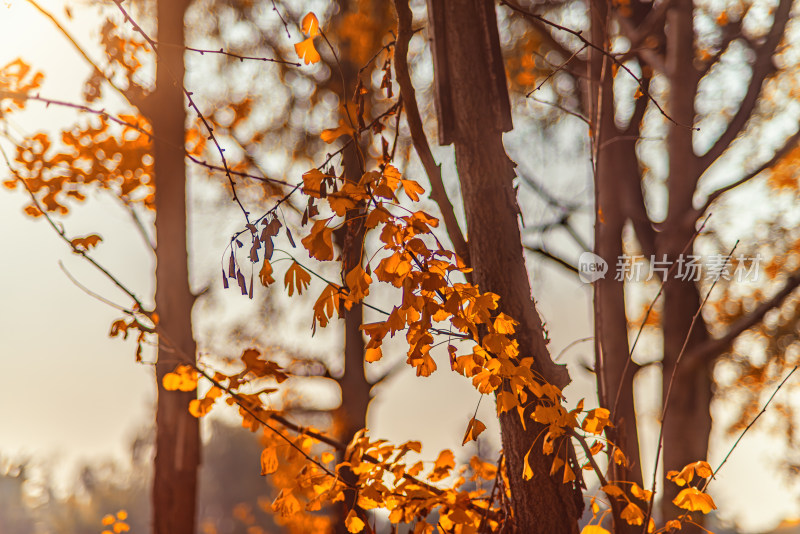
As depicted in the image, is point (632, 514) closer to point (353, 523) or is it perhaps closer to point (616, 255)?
point (353, 523)

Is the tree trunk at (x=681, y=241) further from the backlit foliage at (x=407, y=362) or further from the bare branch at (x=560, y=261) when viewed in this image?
the backlit foliage at (x=407, y=362)

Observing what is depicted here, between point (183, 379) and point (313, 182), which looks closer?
point (313, 182)

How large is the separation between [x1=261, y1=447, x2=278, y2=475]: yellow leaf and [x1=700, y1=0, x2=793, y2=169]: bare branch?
3.43 meters

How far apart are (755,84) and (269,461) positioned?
3885 millimetres

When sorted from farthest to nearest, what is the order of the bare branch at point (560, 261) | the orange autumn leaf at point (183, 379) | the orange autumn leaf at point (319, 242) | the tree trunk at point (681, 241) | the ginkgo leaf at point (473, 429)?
the bare branch at point (560, 261), the tree trunk at point (681, 241), the orange autumn leaf at point (183, 379), the ginkgo leaf at point (473, 429), the orange autumn leaf at point (319, 242)

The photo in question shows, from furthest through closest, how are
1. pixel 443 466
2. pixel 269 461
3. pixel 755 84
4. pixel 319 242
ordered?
1. pixel 755 84
2. pixel 443 466
3. pixel 269 461
4. pixel 319 242

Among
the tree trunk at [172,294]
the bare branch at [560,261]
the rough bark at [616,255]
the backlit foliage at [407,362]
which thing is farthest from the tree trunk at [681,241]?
the tree trunk at [172,294]

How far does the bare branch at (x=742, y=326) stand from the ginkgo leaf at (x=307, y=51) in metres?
3.15

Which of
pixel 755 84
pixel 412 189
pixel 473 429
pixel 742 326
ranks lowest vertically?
pixel 473 429

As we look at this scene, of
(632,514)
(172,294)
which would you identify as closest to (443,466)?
(632,514)

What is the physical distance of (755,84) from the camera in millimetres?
3797

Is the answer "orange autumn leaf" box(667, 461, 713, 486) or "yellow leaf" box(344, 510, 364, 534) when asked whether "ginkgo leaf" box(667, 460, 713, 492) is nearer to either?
"orange autumn leaf" box(667, 461, 713, 486)

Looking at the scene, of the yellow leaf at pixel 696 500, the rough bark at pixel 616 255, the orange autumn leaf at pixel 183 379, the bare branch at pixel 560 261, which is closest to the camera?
the yellow leaf at pixel 696 500

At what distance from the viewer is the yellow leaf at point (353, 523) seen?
1246mm
